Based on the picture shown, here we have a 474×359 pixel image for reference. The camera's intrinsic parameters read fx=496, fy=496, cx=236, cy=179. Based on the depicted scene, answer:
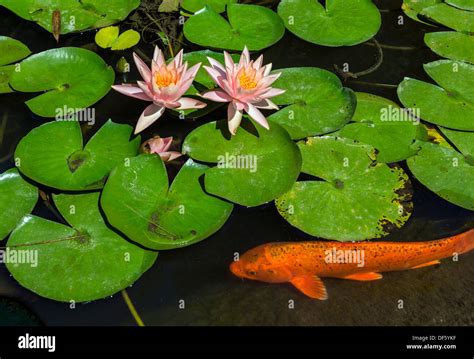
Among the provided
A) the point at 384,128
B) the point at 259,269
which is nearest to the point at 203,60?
the point at 384,128

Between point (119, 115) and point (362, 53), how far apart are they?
1.82 metres

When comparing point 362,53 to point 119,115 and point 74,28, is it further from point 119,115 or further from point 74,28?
point 74,28

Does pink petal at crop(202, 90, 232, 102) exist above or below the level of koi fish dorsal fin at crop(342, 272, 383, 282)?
above

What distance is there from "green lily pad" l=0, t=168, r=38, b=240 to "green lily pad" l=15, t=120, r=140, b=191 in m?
0.07

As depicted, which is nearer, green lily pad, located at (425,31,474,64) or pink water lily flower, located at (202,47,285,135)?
pink water lily flower, located at (202,47,285,135)

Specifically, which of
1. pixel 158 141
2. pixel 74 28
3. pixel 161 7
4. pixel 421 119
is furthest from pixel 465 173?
pixel 74 28

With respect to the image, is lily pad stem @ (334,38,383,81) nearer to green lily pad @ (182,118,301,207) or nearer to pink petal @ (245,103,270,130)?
green lily pad @ (182,118,301,207)

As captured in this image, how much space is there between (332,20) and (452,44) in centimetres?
90

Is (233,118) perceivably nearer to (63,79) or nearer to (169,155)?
(169,155)

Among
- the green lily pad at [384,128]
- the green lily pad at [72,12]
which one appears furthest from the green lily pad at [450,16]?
the green lily pad at [72,12]

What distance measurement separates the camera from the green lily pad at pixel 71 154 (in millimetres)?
2717

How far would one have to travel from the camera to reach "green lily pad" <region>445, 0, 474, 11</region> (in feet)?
12.8

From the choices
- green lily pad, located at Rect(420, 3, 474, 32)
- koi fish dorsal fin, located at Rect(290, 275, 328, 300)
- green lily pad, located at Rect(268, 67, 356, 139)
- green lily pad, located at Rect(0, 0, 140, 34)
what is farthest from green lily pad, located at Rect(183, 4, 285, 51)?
koi fish dorsal fin, located at Rect(290, 275, 328, 300)

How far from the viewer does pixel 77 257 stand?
2523 millimetres
